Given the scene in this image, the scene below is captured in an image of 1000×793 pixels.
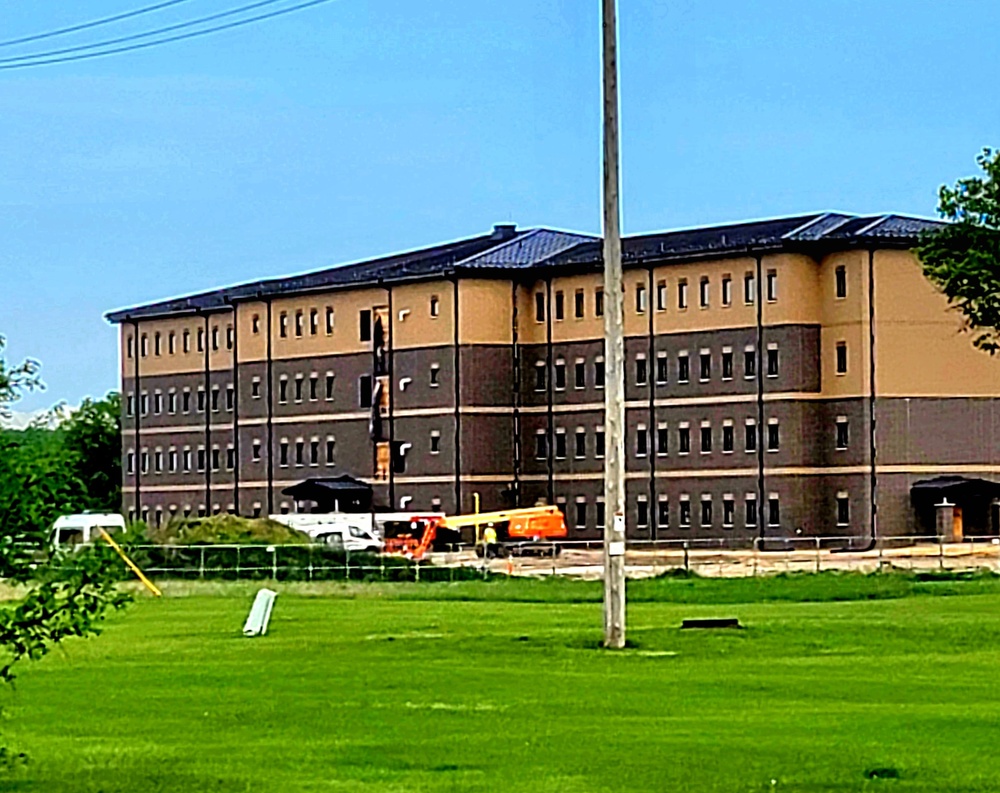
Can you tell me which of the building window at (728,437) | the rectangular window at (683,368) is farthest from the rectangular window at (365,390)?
the building window at (728,437)

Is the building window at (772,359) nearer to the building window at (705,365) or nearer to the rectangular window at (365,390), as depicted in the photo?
the building window at (705,365)

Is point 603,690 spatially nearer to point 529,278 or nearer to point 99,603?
point 99,603

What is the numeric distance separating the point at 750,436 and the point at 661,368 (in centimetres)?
603

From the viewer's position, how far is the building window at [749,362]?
379 feet

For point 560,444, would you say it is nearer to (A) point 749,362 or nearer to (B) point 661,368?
(B) point 661,368

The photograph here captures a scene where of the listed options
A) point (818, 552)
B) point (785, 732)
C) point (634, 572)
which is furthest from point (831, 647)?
point (818, 552)

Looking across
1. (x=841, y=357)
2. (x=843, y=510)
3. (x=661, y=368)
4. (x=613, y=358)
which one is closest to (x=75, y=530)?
(x=613, y=358)

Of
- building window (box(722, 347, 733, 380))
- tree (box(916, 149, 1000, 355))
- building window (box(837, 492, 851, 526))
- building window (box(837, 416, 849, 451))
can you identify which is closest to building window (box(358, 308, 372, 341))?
building window (box(722, 347, 733, 380))

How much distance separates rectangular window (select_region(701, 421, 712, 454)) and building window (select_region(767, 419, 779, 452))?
11.1ft

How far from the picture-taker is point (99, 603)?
17.2 m

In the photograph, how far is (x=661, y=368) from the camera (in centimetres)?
11956

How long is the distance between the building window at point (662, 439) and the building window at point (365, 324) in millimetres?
17880

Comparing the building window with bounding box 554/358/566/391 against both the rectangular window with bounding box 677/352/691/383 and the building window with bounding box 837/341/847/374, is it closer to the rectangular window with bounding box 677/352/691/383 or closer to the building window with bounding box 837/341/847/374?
the rectangular window with bounding box 677/352/691/383

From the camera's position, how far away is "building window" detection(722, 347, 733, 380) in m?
116
